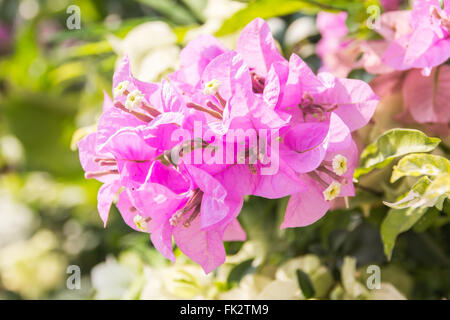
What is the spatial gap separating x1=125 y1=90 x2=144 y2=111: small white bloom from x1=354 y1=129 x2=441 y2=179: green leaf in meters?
0.12

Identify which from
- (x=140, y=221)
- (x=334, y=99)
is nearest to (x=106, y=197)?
(x=140, y=221)

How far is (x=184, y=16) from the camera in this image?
1.44ft

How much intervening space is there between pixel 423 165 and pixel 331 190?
0.16 ft

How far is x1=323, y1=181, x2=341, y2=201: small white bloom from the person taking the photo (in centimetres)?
23

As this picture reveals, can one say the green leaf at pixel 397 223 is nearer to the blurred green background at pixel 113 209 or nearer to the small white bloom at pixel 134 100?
the blurred green background at pixel 113 209

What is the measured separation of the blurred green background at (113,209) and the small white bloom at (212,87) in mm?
97

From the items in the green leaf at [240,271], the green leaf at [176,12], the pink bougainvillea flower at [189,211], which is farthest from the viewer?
the green leaf at [176,12]

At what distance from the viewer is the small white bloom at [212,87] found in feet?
0.76

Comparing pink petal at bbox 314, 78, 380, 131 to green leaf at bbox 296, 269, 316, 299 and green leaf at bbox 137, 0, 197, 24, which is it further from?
green leaf at bbox 137, 0, 197, 24

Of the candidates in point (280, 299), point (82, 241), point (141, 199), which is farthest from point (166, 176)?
point (82, 241)

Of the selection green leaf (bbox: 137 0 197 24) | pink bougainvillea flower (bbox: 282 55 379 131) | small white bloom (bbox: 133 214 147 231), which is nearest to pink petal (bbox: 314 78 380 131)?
pink bougainvillea flower (bbox: 282 55 379 131)

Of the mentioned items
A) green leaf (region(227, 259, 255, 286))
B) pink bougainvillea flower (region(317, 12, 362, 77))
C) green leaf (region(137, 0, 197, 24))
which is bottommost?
green leaf (region(227, 259, 255, 286))

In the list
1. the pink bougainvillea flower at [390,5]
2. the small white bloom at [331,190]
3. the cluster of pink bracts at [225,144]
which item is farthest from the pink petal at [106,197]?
the pink bougainvillea flower at [390,5]
